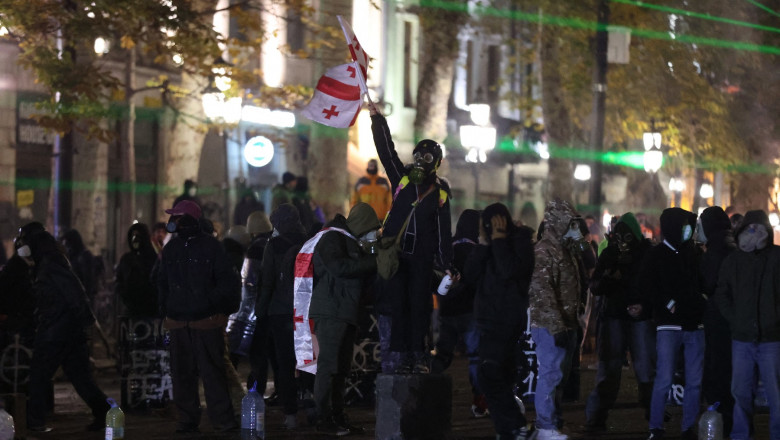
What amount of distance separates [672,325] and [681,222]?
2.81ft

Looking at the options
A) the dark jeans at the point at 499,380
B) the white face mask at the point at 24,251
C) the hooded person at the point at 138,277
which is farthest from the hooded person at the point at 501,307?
the hooded person at the point at 138,277

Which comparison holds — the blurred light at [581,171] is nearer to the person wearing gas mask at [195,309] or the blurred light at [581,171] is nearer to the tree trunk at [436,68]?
the tree trunk at [436,68]

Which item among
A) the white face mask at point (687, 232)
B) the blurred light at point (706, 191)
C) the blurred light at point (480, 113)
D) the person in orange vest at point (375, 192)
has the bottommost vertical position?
the white face mask at point (687, 232)

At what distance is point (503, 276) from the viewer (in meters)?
11.8

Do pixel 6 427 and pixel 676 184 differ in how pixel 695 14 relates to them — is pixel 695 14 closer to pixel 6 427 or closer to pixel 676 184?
pixel 676 184

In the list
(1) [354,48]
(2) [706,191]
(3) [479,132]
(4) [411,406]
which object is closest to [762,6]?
(3) [479,132]

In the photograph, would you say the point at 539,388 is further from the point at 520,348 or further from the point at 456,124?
the point at 456,124

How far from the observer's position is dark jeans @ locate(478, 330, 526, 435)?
11812mm

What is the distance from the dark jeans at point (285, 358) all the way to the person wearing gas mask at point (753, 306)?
391 cm

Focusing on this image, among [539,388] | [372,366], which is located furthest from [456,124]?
[539,388]

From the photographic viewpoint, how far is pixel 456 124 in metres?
51.1

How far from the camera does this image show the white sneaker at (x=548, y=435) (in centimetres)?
1221

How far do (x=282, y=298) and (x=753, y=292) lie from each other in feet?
13.9

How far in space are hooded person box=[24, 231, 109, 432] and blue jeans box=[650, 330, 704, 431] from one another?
497 centimetres
